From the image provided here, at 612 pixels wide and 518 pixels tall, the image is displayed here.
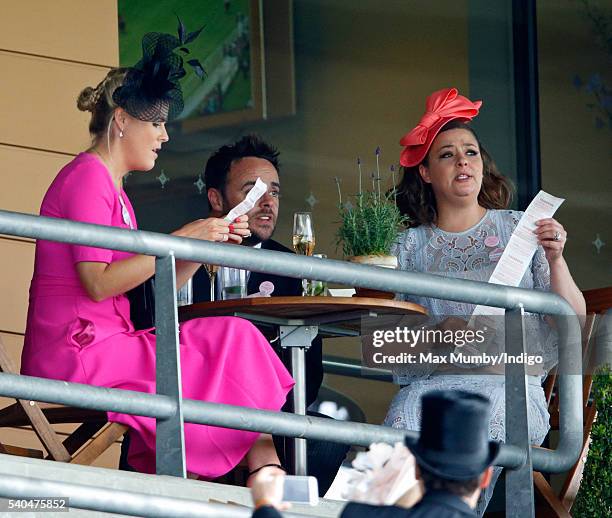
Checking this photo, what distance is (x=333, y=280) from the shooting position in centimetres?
353

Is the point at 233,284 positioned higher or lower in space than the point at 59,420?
higher

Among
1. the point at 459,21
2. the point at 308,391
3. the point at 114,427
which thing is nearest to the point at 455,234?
the point at 308,391

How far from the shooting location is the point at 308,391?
195 inches

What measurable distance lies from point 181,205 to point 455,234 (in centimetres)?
227

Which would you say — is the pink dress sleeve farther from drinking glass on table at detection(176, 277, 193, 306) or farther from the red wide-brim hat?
the red wide-brim hat

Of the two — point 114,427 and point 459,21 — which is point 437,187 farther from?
point 459,21

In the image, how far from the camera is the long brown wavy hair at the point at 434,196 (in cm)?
506

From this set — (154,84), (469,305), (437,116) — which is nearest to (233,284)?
(154,84)

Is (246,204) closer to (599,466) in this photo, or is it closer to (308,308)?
(308,308)

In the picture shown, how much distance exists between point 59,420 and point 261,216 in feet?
4.29

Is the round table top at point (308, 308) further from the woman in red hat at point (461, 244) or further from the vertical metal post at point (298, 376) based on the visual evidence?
the woman in red hat at point (461, 244)

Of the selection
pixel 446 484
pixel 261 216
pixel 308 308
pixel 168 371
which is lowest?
pixel 446 484

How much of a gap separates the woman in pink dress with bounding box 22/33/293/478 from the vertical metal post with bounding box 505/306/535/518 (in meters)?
0.63

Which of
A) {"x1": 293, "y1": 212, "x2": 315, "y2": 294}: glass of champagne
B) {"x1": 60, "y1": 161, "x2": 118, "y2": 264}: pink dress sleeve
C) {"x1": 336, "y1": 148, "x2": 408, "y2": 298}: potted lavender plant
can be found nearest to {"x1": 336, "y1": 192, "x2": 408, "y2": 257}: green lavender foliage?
{"x1": 336, "y1": 148, "x2": 408, "y2": 298}: potted lavender plant
